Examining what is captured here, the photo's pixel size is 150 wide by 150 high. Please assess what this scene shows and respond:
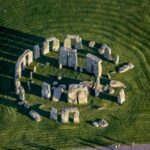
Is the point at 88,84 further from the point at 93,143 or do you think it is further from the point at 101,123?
the point at 93,143

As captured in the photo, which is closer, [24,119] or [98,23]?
[24,119]

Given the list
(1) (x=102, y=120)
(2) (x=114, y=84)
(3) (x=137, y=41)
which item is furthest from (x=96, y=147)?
(3) (x=137, y=41)

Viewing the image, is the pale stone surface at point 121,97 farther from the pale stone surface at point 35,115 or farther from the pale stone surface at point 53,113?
the pale stone surface at point 35,115

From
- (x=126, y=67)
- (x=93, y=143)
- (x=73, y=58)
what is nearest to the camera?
(x=93, y=143)

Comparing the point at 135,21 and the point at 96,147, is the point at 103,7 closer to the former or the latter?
the point at 135,21

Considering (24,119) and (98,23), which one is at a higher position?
(98,23)

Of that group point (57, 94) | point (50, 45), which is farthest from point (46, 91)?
point (50, 45)
